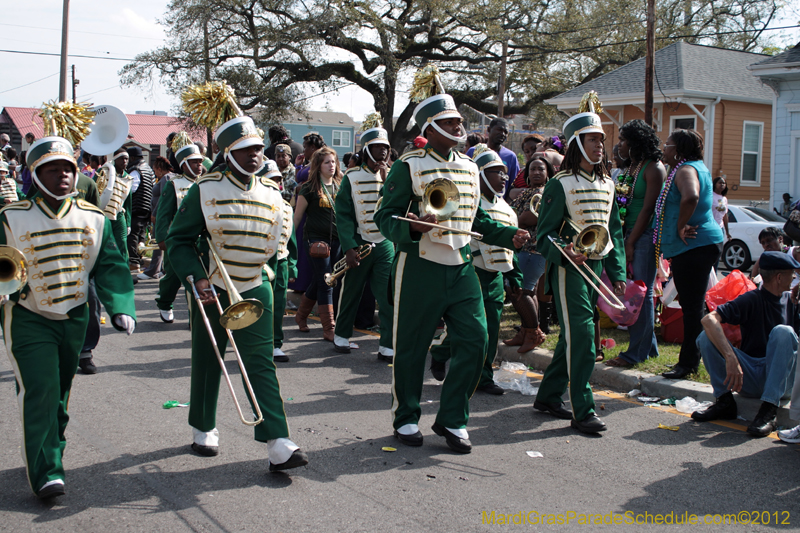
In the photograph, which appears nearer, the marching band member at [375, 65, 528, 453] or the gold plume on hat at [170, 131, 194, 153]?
the marching band member at [375, 65, 528, 453]

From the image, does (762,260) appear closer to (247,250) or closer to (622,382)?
(622,382)

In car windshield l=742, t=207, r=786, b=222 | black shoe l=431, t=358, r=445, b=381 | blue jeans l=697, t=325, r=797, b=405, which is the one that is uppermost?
car windshield l=742, t=207, r=786, b=222

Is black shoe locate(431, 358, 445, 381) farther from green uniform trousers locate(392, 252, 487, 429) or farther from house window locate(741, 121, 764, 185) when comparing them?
house window locate(741, 121, 764, 185)

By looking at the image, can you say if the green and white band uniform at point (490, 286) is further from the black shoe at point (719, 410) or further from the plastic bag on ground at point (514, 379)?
the black shoe at point (719, 410)

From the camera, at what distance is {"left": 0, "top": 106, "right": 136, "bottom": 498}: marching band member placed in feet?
13.5

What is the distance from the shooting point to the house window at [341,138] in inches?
2416

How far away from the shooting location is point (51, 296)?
4.18 m

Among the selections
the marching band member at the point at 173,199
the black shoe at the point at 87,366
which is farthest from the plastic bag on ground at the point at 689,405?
the black shoe at the point at 87,366

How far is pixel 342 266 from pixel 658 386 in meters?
3.41

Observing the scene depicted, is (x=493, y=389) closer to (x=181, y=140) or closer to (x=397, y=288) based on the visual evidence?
(x=397, y=288)

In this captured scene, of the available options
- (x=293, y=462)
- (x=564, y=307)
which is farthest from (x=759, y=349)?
(x=293, y=462)

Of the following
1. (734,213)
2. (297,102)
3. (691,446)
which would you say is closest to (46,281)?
(691,446)

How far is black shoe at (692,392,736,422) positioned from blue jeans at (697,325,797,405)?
0.18 feet

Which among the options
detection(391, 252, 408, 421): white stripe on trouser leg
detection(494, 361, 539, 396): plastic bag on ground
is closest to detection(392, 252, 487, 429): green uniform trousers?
detection(391, 252, 408, 421): white stripe on trouser leg
